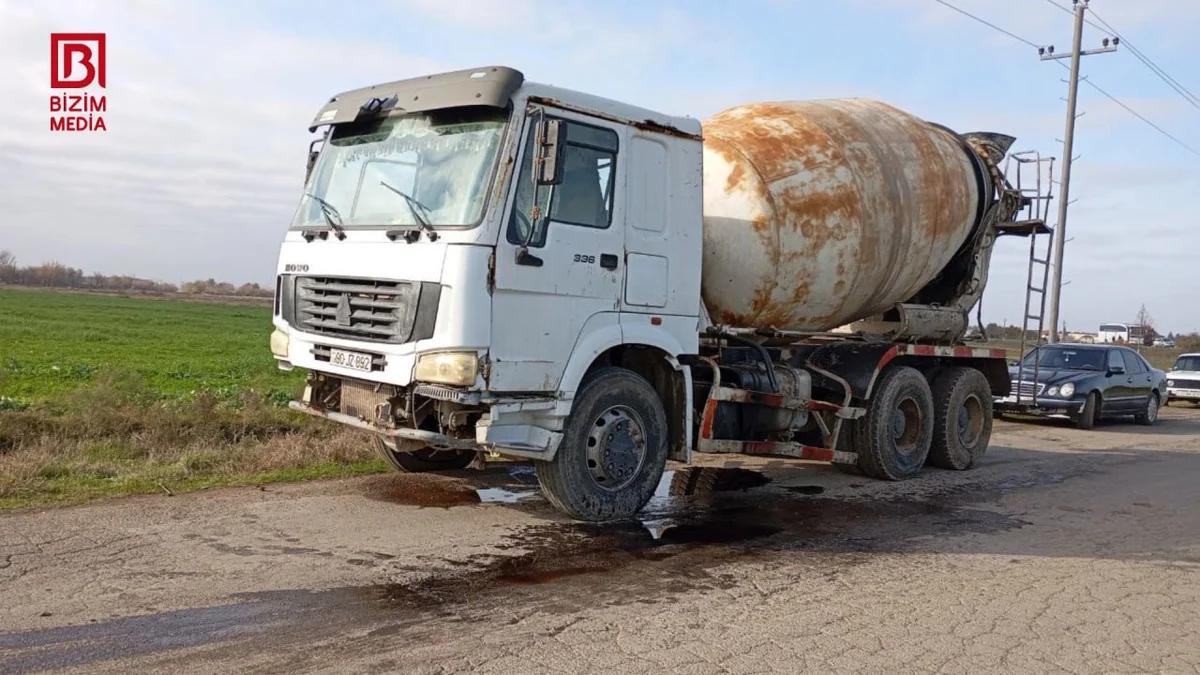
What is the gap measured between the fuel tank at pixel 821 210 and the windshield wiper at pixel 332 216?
3.06m

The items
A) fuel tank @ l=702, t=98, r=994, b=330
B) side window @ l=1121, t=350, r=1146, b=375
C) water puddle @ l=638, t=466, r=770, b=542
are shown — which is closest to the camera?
water puddle @ l=638, t=466, r=770, b=542

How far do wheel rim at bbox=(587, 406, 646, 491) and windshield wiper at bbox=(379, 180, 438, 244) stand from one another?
180 centimetres

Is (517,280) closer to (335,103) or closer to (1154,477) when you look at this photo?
(335,103)

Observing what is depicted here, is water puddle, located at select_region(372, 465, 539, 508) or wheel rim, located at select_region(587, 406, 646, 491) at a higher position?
wheel rim, located at select_region(587, 406, 646, 491)

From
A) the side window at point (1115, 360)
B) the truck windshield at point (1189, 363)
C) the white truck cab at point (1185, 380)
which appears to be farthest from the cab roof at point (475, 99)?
the truck windshield at point (1189, 363)

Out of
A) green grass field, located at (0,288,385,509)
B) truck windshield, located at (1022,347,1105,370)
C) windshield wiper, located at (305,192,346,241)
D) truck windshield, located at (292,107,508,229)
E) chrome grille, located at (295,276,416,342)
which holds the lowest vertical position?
green grass field, located at (0,288,385,509)

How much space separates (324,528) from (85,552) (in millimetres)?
1476

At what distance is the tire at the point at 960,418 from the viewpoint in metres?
11.1

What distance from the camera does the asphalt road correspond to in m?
4.48

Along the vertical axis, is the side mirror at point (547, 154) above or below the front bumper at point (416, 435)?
above

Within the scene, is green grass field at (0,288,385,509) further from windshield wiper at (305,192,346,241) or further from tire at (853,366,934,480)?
tire at (853,366,934,480)

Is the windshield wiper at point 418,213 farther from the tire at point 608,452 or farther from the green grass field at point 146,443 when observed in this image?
the green grass field at point 146,443

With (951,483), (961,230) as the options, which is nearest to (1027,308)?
(961,230)

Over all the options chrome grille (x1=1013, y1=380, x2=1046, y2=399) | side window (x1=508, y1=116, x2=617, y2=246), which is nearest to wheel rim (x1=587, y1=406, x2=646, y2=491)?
side window (x1=508, y1=116, x2=617, y2=246)
